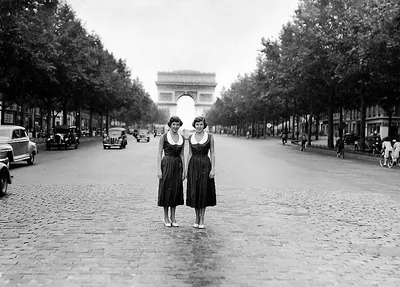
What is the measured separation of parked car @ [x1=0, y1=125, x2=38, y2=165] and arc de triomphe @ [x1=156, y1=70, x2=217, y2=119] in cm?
9952

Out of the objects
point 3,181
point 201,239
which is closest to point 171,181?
point 201,239

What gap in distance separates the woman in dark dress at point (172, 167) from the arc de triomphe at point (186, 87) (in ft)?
372

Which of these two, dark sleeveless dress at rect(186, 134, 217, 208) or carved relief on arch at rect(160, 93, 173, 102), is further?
carved relief on arch at rect(160, 93, 173, 102)

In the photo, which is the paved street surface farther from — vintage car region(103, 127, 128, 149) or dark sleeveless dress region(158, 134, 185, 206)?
vintage car region(103, 127, 128, 149)

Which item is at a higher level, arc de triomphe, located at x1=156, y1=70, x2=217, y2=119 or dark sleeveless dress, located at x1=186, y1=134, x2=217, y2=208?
arc de triomphe, located at x1=156, y1=70, x2=217, y2=119

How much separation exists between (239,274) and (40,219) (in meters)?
4.40

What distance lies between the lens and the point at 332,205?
35.0 feet

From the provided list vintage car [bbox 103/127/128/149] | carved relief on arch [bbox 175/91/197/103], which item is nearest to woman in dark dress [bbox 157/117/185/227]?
vintage car [bbox 103/127/128/149]

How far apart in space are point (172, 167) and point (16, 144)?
1455 cm

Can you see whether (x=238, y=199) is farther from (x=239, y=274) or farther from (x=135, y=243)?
(x=239, y=274)

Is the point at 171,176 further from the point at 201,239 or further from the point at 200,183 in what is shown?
the point at 201,239

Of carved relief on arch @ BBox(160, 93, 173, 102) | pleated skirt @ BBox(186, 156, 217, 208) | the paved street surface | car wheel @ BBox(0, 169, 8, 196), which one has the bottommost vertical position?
the paved street surface

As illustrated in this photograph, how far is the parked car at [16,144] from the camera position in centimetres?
1935

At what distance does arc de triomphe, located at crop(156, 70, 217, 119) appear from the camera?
12206cm
